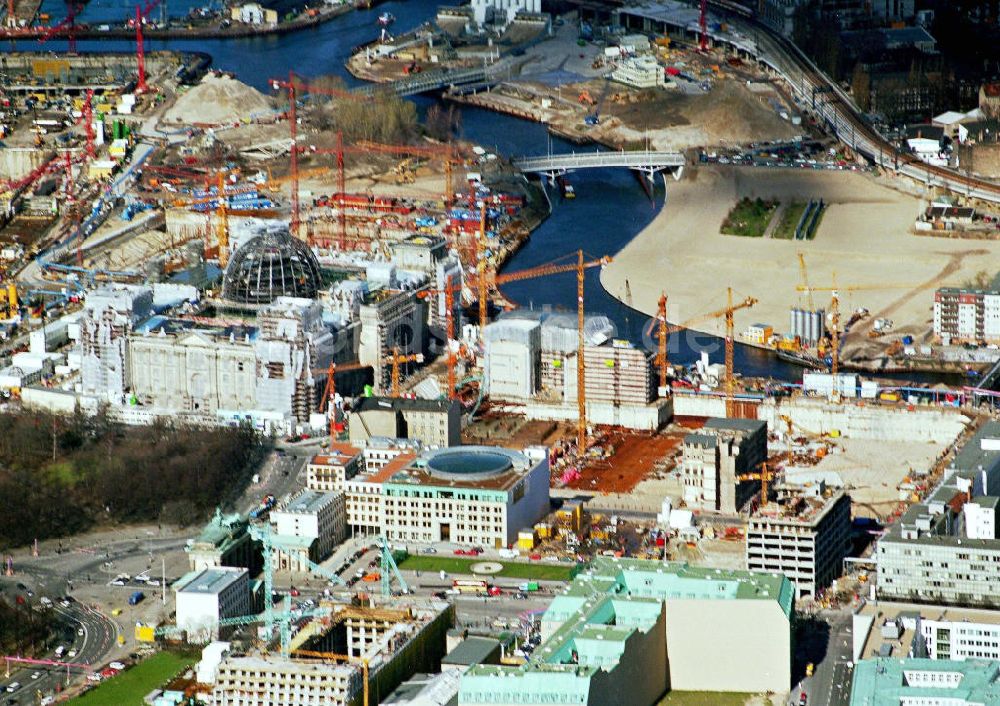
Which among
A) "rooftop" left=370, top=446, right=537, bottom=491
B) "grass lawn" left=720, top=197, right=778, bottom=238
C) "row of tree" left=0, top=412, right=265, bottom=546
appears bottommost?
"row of tree" left=0, top=412, right=265, bottom=546

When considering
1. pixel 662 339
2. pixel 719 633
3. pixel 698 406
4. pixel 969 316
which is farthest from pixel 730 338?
pixel 719 633

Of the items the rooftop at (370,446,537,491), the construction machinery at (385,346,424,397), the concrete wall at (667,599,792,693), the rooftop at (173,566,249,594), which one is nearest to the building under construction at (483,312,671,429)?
the construction machinery at (385,346,424,397)

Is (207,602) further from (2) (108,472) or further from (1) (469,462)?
(1) (469,462)

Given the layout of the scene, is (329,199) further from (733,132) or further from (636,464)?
(636,464)

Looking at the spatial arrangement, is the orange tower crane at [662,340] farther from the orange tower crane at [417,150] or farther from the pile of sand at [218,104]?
the pile of sand at [218,104]

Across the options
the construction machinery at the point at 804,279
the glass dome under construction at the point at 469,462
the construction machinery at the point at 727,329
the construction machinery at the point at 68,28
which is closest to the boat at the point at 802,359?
the construction machinery at the point at 727,329

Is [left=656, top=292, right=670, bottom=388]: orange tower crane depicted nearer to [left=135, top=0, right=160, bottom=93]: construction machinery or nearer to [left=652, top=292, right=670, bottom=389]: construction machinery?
[left=652, top=292, right=670, bottom=389]: construction machinery
